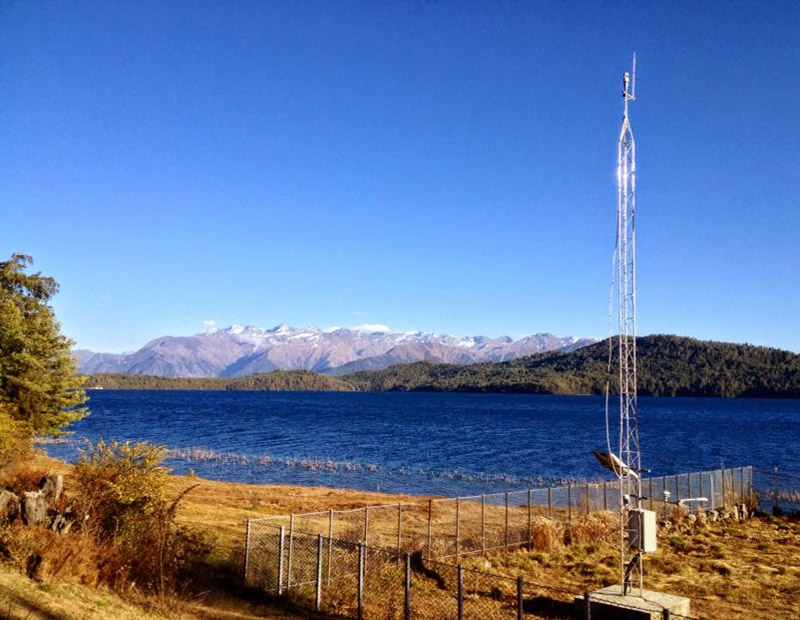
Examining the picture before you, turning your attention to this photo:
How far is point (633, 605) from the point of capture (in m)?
16.5

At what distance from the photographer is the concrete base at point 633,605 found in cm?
1628

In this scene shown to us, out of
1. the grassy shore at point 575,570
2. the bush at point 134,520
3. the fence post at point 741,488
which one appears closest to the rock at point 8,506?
the bush at point 134,520

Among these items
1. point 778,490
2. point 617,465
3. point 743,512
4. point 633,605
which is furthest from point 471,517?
point 778,490

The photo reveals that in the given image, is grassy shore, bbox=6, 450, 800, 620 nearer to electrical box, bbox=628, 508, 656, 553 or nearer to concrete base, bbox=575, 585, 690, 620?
concrete base, bbox=575, 585, 690, 620

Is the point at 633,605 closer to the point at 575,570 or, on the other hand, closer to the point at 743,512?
the point at 575,570

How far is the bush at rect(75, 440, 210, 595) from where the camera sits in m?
17.2

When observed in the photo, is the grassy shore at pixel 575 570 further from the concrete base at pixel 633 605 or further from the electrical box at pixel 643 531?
the electrical box at pixel 643 531

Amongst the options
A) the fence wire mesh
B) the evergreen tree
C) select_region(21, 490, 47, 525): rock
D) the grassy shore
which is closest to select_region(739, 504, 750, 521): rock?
the grassy shore

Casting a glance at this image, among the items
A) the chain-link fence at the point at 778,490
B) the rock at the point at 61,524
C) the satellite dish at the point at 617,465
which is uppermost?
the satellite dish at the point at 617,465

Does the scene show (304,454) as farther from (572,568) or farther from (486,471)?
(572,568)

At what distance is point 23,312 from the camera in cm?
4075

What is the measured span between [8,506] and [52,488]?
2331 mm

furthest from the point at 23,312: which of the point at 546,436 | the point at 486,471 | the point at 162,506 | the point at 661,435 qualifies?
the point at 661,435

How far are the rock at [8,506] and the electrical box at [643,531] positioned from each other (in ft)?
53.4
